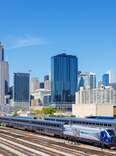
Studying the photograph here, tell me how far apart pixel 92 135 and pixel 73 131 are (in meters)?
11.6

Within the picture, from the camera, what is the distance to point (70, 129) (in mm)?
87125

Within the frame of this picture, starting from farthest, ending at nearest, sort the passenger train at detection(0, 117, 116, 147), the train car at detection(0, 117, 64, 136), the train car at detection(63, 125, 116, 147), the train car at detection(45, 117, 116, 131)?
the train car at detection(0, 117, 64, 136)
the train car at detection(45, 117, 116, 131)
the passenger train at detection(0, 117, 116, 147)
the train car at detection(63, 125, 116, 147)

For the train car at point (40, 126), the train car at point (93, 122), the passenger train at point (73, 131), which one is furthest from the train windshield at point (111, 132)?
the train car at point (40, 126)

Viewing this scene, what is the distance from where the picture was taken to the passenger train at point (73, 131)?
2685 inches

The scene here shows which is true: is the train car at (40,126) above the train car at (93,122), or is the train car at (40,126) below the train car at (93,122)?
below

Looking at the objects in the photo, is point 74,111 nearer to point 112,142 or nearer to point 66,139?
point 66,139

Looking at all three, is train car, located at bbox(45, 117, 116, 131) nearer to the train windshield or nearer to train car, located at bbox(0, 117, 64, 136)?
the train windshield

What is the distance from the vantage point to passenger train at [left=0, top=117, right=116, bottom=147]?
68.2 meters

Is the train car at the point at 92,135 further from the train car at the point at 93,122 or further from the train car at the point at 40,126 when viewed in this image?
the train car at the point at 40,126

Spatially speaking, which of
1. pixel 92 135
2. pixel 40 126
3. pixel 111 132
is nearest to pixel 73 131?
pixel 92 135

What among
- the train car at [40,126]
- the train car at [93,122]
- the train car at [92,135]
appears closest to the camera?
the train car at [92,135]

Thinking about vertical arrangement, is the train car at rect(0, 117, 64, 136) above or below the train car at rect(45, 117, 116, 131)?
below

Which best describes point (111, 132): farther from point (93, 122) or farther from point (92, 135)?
point (93, 122)

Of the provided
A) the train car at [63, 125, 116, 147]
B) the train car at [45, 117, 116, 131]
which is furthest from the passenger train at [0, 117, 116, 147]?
the train car at [45, 117, 116, 131]
